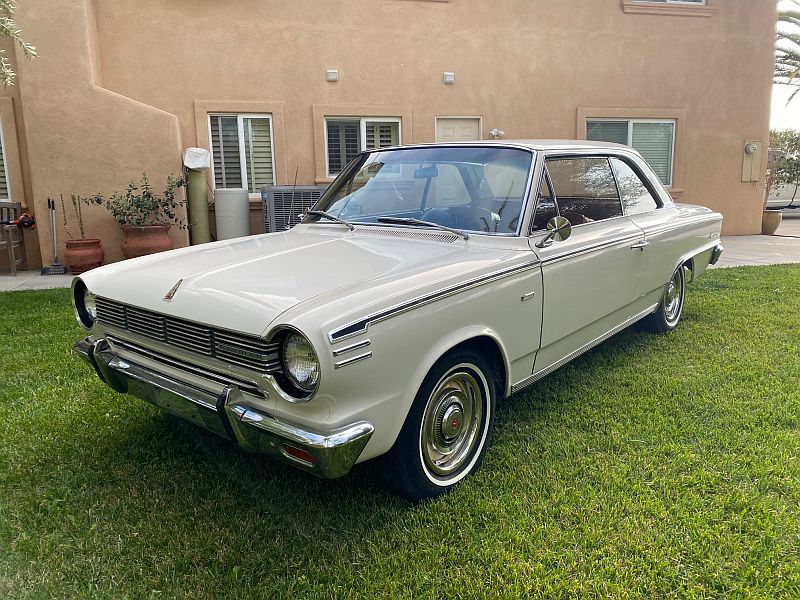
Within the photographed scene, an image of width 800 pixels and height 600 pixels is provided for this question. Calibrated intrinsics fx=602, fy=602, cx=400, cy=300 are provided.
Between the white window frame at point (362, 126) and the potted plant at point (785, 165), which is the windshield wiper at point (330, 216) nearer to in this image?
the white window frame at point (362, 126)

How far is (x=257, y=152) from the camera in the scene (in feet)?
31.9

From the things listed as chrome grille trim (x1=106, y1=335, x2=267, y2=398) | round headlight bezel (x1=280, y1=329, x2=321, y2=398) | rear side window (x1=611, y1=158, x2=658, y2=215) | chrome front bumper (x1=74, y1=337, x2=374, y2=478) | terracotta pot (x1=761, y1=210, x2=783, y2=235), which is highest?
rear side window (x1=611, y1=158, x2=658, y2=215)

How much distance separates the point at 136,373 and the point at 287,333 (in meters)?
0.99

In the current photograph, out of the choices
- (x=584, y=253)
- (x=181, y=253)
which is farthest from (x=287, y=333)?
(x=584, y=253)

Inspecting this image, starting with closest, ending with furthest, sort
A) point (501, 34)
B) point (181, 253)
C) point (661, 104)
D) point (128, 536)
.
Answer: point (128, 536)
point (181, 253)
point (501, 34)
point (661, 104)

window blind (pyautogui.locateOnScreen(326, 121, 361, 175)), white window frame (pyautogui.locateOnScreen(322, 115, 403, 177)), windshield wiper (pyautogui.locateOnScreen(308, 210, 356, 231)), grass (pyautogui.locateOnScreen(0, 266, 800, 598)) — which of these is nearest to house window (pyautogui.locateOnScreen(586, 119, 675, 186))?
white window frame (pyautogui.locateOnScreen(322, 115, 403, 177))

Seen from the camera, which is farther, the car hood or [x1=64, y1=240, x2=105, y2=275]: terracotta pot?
[x1=64, y1=240, x2=105, y2=275]: terracotta pot

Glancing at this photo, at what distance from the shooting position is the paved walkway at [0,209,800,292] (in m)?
7.81

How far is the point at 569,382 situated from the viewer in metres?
4.02

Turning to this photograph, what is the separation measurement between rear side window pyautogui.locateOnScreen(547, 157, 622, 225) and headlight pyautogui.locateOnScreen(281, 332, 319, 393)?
196 cm

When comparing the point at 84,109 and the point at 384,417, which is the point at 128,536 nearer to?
the point at 384,417

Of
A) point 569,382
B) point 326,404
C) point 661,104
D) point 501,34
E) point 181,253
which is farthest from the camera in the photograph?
point 661,104

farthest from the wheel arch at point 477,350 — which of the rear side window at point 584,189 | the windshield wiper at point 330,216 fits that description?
the windshield wiper at point 330,216

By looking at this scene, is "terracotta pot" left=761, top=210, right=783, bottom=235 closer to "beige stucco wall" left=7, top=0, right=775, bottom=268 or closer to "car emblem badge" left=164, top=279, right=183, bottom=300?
"beige stucco wall" left=7, top=0, right=775, bottom=268
